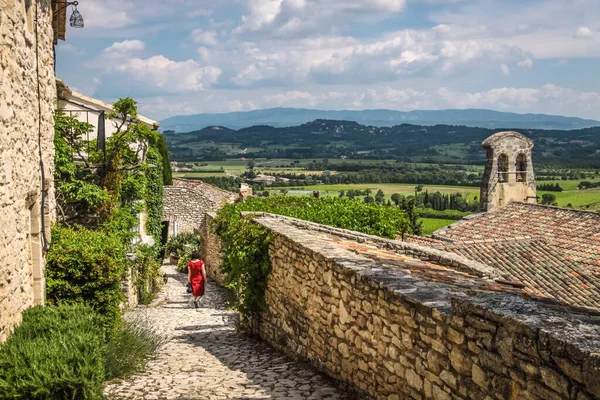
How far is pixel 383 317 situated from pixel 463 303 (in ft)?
4.79

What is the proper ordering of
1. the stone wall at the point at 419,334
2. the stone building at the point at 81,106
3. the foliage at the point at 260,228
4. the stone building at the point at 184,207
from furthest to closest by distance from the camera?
the stone building at the point at 184,207, the stone building at the point at 81,106, the foliage at the point at 260,228, the stone wall at the point at 419,334

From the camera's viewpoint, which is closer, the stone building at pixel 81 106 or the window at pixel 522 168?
the stone building at pixel 81 106

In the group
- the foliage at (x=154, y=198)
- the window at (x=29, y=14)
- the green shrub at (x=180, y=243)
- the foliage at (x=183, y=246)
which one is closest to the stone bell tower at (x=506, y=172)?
the foliage at (x=154, y=198)

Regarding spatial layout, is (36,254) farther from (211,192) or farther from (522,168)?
(211,192)

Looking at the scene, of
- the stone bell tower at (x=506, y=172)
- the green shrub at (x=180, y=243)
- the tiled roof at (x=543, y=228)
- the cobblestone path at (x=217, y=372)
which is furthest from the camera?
the green shrub at (x=180, y=243)

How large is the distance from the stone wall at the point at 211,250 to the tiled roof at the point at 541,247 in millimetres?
7112

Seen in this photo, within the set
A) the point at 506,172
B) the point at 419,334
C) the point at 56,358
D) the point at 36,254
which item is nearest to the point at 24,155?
the point at 36,254

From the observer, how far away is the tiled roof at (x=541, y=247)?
1340cm

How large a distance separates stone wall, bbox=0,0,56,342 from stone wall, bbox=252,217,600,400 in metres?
3.23

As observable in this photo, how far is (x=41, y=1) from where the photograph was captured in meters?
8.84

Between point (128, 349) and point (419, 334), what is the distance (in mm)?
4222

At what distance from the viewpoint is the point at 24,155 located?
24.1 ft

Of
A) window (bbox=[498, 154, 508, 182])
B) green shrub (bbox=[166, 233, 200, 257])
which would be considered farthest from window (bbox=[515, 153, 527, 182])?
green shrub (bbox=[166, 233, 200, 257])

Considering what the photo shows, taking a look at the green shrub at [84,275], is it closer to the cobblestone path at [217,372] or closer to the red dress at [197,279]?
Result: the cobblestone path at [217,372]
